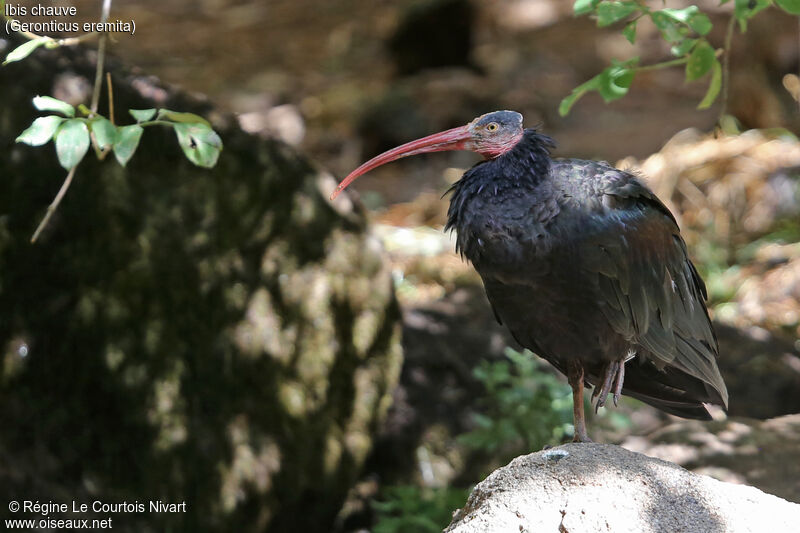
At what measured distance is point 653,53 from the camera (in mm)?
13836

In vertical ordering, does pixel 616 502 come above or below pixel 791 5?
below

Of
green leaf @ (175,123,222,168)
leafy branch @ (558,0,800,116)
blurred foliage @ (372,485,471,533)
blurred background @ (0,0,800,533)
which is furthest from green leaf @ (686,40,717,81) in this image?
blurred foliage @ (372,485,471,533)

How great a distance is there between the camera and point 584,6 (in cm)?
366

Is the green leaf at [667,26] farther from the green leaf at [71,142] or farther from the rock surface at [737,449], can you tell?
the green leaf at [71,142]

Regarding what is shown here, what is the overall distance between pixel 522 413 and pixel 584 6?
2352mm

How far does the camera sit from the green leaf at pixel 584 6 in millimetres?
3628

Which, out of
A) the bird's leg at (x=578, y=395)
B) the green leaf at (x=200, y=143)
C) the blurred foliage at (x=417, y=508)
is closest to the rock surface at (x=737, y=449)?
the bird's leg at (x=578, y=395)

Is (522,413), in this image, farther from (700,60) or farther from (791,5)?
(791,5)

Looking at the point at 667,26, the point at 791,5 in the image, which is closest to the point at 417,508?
the point at 667,26

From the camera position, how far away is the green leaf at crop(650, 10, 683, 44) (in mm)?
3602

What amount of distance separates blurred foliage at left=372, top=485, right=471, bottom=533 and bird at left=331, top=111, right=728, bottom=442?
1118 millimetres

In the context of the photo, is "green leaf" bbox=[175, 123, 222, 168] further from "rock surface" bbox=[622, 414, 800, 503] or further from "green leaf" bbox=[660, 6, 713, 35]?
"rock surface" bbox=[622, 414, 800, 503]

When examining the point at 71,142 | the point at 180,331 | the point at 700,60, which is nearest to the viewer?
the point at 71,142

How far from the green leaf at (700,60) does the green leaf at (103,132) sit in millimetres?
2376
